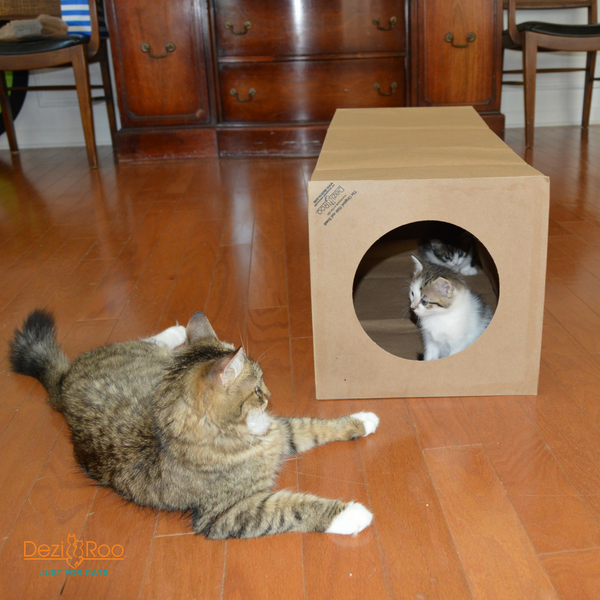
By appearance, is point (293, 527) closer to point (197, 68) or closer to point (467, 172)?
point (467, 172)

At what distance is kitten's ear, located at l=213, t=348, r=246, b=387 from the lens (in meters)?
0.99

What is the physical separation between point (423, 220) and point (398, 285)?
2.39 feet

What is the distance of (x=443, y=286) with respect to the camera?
1574 mm

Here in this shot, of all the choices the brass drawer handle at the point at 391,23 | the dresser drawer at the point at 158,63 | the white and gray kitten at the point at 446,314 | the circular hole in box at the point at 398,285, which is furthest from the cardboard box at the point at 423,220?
the dresser drawer at the point at 158,63

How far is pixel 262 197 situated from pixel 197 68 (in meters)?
1.17

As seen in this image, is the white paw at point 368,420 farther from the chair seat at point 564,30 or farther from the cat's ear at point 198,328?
the chair seat at point 564,30

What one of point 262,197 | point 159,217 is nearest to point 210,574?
point 159,217

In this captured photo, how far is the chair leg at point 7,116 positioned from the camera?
12.6 feet

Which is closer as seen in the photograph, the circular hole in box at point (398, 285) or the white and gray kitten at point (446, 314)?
the white and gray kitten at point (446, 314)

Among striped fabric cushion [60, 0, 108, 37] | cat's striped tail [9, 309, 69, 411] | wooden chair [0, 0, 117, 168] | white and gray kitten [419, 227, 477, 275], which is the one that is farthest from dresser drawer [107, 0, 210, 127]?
cat's striped tail [9, 309, 69, 411]

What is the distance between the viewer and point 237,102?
3732 mm

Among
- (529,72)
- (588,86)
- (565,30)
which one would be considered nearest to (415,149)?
(529,72)

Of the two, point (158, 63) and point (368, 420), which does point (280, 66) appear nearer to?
point (158, 63)

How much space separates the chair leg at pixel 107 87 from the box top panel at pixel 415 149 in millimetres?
2649
